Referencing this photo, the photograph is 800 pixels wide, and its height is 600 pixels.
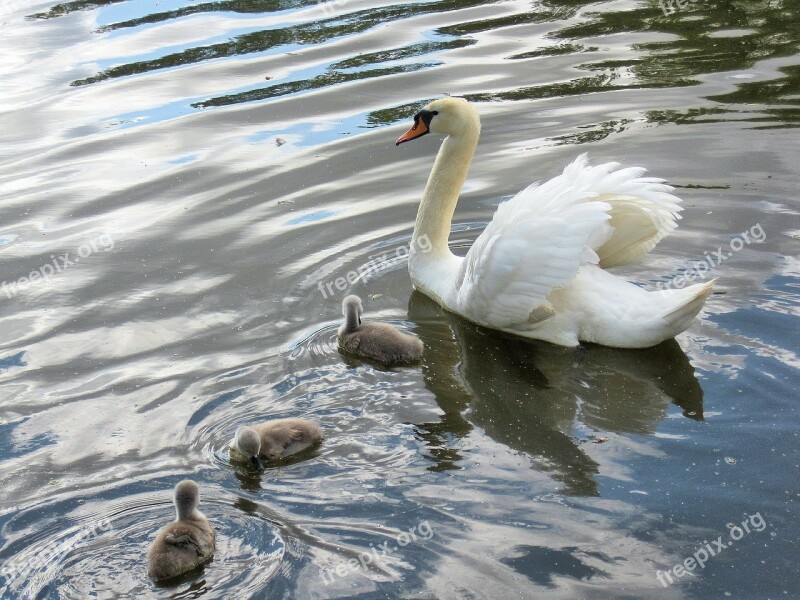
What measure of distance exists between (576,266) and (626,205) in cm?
85

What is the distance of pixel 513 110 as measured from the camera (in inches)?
470

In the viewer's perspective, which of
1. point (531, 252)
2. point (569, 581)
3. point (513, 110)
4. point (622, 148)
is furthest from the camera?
point (513, 110)

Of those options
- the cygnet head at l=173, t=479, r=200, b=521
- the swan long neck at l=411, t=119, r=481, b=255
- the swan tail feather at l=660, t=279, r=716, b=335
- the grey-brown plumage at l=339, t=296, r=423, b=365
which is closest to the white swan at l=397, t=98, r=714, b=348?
the swan tail feather at l=660, t=279, r=716, b=335

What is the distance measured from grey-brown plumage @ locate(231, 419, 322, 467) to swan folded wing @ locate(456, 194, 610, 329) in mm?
1705

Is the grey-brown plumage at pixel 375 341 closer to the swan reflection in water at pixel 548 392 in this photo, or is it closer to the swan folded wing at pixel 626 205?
the swan reflection in water at pixel 548 392

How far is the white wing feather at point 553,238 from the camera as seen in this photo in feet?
21.7

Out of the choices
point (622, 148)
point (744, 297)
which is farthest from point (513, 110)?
point (744, 297)

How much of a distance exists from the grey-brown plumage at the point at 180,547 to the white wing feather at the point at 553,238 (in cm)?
270

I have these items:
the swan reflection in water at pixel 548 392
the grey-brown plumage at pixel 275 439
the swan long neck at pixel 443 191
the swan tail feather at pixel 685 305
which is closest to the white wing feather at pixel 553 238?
the swan reflection in water at pixel 548 392

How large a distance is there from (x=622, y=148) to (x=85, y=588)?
7255 millimetres

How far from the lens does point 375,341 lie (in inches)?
270

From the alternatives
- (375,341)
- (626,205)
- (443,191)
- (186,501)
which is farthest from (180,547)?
(443,191)

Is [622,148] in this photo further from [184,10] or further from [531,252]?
[184,10]

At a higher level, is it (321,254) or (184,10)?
(184,10)
